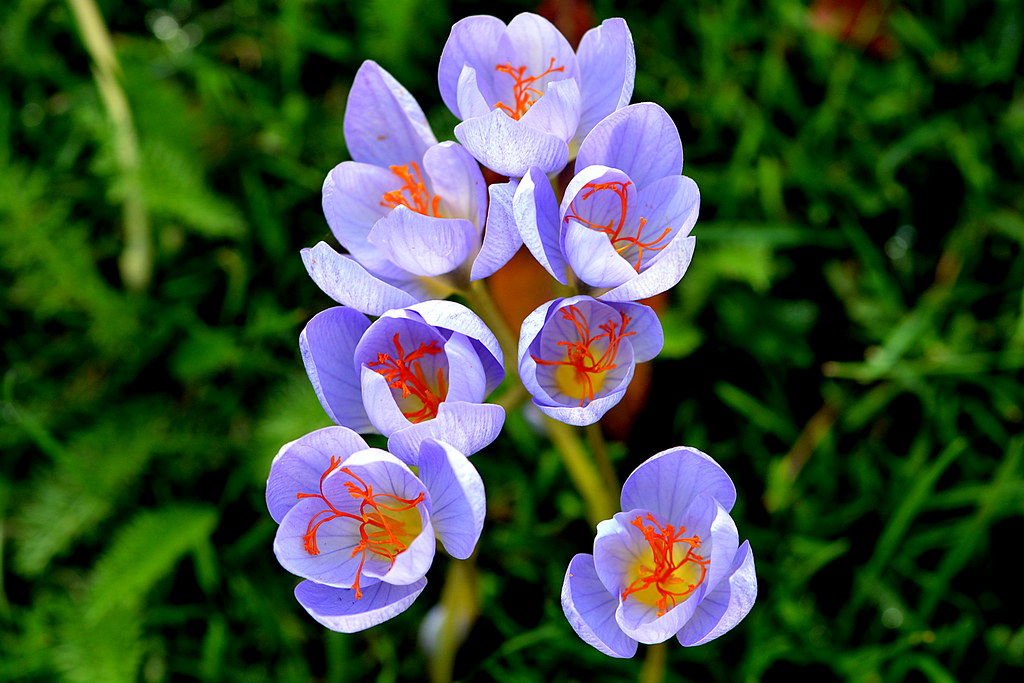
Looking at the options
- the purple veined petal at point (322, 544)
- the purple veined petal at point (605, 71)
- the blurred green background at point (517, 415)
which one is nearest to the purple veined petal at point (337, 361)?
the purple veined petal at point (322, 544)

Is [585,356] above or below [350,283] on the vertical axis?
below

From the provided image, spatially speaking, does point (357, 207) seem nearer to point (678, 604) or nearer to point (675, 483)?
point (675, 483)

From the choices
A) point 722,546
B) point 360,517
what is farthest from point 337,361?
point 722,546

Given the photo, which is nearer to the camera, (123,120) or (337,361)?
(337,361)

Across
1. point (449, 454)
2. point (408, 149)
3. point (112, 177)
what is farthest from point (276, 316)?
point (449, 454)

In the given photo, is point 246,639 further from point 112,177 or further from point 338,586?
point 112,177
